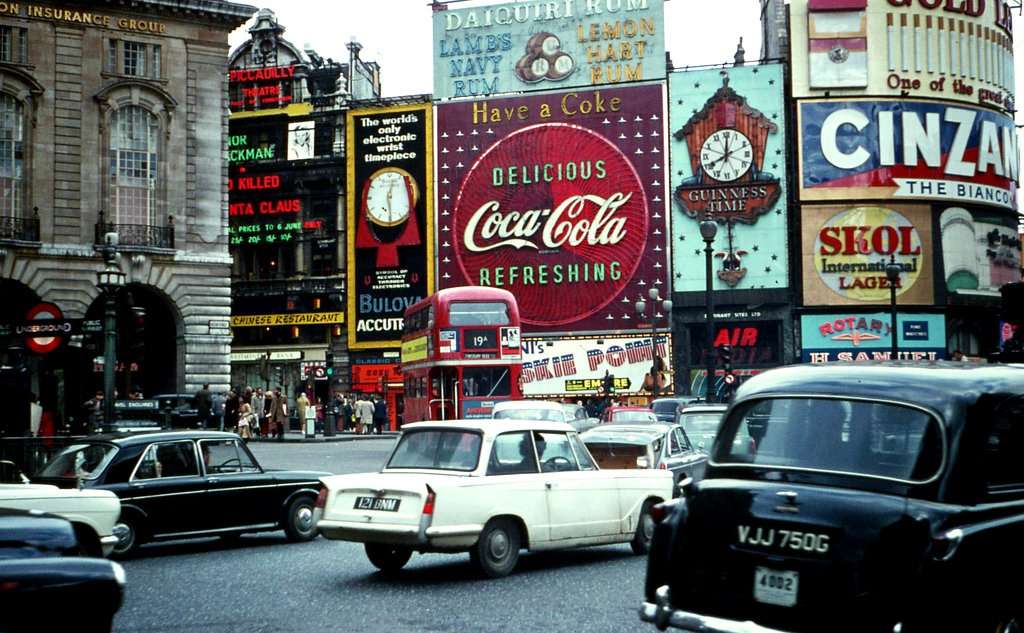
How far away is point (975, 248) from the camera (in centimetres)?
6028

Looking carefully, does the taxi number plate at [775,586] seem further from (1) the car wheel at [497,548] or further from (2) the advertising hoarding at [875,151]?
(2) the advertising hoarding at [875,151]

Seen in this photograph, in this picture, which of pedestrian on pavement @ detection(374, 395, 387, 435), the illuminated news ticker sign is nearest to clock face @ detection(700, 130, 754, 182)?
pedestrian on pavement @ detection(374, 395, 387, 435)

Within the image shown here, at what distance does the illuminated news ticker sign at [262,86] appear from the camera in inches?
2697

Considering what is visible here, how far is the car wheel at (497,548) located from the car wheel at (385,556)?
0.88 metres

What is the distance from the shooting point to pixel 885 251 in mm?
58656

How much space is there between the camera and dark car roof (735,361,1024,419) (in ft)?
22.8

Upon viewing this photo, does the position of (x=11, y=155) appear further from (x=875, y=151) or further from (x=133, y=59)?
(x=875, y=151)

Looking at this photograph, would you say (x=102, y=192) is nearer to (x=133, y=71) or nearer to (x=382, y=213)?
(x=133, y=71)

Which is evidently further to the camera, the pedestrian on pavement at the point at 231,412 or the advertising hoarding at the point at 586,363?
the advertising hoarding at the point at 586,363

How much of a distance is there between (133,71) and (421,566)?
118ft

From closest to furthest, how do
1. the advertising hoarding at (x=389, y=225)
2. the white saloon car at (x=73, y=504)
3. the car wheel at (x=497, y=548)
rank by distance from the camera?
the white saloon car at (x=73, y=504)
the car wheel at (x=497, y=548)
the advertising hoarding at (x=389, y=225)

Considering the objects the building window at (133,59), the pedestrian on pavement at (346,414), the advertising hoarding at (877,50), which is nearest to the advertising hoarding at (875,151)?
the advertising hoarding at (877,50)

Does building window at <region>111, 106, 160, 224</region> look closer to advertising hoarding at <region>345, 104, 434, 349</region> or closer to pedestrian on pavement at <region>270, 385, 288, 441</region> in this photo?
pedestrian on pavement at <region>270, 385, 288, 441</region>

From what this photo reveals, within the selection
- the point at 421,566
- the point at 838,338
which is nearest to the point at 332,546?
the point at 421,566
